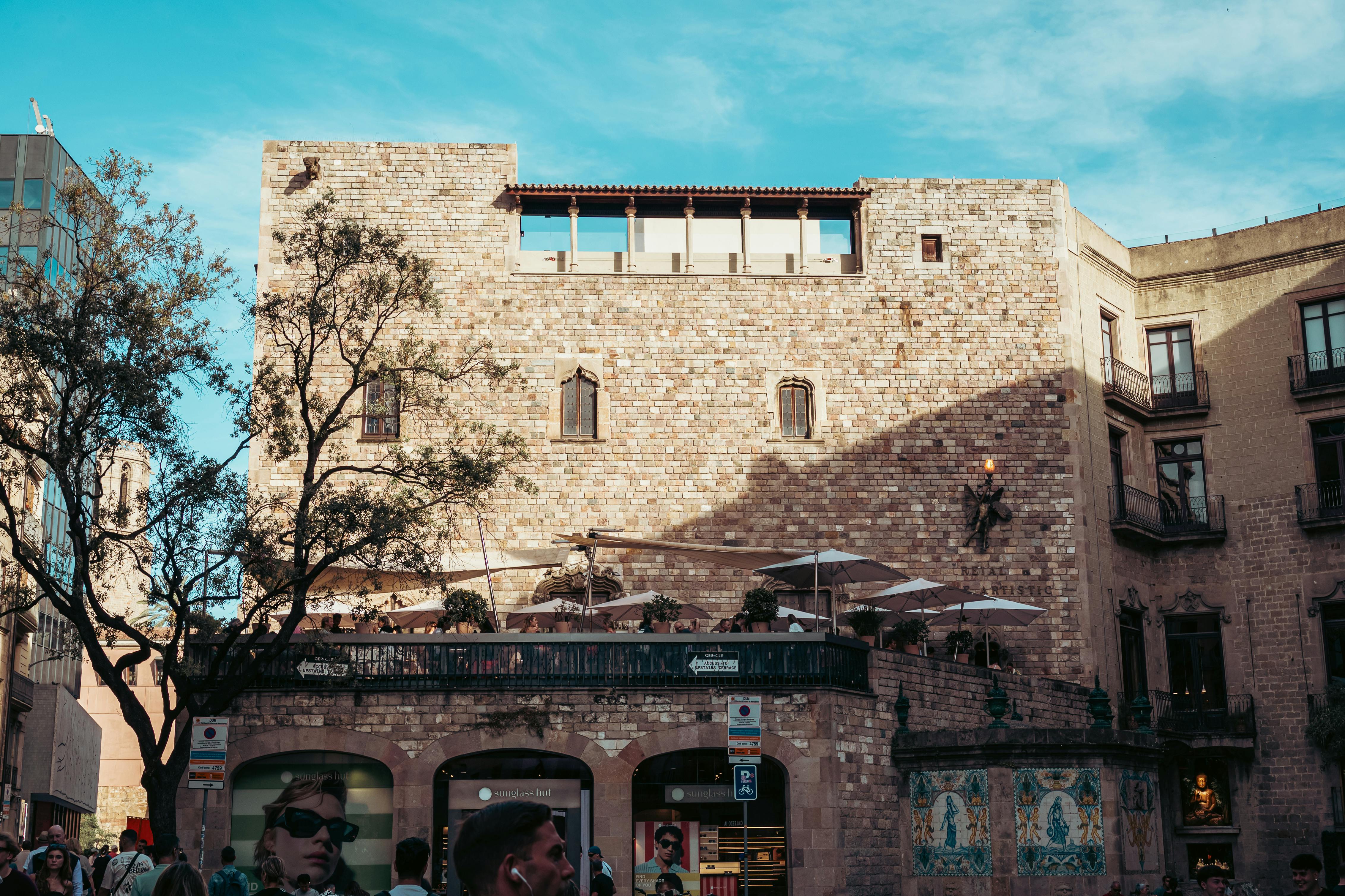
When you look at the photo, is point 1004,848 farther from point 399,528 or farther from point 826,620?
point 399,528

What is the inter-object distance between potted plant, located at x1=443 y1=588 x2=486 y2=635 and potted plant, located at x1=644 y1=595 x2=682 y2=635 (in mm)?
2729

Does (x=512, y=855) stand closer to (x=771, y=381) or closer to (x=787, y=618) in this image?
(x=787, y=618)

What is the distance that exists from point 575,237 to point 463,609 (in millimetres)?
10229

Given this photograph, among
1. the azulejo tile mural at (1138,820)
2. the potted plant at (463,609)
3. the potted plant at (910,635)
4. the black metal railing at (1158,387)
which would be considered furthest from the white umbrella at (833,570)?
the black metal railing at (1158,387)

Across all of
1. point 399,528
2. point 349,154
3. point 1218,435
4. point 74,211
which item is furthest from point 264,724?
point 1218,435

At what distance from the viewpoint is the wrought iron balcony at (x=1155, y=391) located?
32531 mm

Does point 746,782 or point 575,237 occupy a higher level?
A: point 575,237

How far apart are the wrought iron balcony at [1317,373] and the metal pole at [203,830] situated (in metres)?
22.9

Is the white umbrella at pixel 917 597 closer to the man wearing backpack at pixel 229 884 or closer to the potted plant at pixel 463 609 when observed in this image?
the potted plant at pixel 463 609

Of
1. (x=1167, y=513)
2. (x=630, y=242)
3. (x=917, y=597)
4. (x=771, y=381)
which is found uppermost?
(x=630, y=242)

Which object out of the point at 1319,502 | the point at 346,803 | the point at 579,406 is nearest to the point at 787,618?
the point at 579,406

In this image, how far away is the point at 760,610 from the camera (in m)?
24.3

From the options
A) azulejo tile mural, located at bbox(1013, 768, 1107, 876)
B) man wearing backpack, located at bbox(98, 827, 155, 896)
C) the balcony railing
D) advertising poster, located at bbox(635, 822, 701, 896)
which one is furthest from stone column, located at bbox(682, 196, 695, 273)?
man wearing backpack, located at bbox(98, 827, 155, 896)

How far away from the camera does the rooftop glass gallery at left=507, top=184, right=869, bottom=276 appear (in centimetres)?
3114
